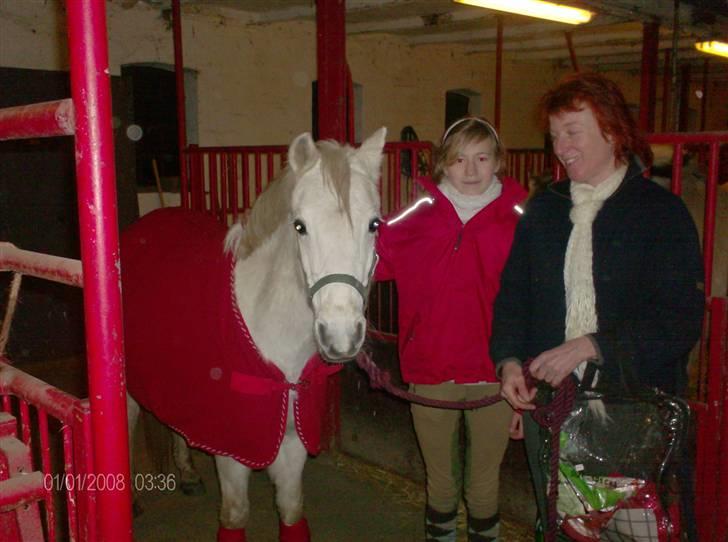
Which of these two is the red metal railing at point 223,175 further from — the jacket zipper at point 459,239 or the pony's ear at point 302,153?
the jacket zipper at point 459,239

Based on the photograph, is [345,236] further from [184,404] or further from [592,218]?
[184,404]

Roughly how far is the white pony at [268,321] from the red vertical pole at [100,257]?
74 centimetres

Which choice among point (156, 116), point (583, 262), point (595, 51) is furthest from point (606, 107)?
point (595, 51)

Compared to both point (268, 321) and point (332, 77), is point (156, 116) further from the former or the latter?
point (268, 321)

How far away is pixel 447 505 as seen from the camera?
1938mm

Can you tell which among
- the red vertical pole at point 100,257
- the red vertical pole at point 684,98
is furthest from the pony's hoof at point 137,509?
the red vertical pole at point 684,98

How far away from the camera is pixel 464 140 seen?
5.79 feet

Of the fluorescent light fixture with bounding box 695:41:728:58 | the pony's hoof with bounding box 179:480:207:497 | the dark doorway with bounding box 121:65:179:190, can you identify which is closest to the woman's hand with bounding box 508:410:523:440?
the pony's hoof with bounding box 179:480:207:497

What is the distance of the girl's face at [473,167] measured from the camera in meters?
1.76

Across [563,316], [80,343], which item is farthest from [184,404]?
[80,343]

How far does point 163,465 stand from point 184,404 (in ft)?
3.25

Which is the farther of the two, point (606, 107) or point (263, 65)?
point (263, 65)

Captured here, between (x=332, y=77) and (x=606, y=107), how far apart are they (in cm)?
174

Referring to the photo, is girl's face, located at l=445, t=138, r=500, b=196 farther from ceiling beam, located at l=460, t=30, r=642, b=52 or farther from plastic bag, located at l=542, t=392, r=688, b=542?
ceiling beam, located at l=460, t=30, r=642, b=52
